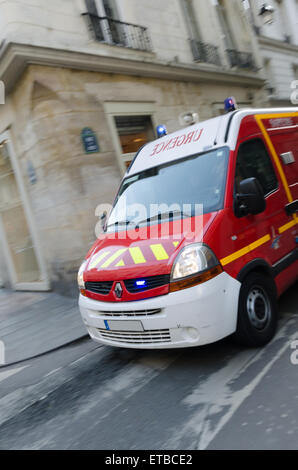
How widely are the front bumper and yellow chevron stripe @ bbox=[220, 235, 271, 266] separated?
120 millimetres

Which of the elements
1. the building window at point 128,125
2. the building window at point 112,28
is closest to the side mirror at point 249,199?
the building window at point 128,125

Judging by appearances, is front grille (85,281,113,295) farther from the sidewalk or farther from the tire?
the sidewalk

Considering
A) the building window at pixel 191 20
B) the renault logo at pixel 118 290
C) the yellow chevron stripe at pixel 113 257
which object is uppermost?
the building window at pixel 191 20

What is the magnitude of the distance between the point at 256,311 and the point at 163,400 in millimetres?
1205

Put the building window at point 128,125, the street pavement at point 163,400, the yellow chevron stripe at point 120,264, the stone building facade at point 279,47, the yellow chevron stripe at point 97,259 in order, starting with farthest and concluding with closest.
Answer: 1. the stone building facade at point 279,47
2. the building window at point 128,125
3. the yellow chevron stripe at point 97,259
4. the yellow chevron stripe at point 120,264
5. the street pavement at point 163,400

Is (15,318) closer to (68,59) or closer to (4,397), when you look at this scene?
(4,397)

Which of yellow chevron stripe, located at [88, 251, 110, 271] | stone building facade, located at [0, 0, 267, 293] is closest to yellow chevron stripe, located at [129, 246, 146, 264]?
yellow chevron stripe, located at [88, 251, 110, 271]

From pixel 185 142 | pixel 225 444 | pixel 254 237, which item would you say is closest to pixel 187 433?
pixel 225 444

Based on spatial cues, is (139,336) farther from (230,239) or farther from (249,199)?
(249,199)

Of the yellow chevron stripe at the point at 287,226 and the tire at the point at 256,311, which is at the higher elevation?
the yellow chevron stripe at the point at 287,226

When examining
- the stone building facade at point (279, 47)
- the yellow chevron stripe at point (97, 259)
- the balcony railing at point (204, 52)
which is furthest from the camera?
the stone building facade at point (279, 47)

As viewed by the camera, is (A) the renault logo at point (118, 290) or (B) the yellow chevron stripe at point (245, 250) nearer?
(B) the yellow chevron stripe at point (245, 250)

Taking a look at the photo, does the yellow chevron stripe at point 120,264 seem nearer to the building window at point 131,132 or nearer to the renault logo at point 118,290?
the renault logo at point 118,290

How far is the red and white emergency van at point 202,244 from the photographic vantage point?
337cm
